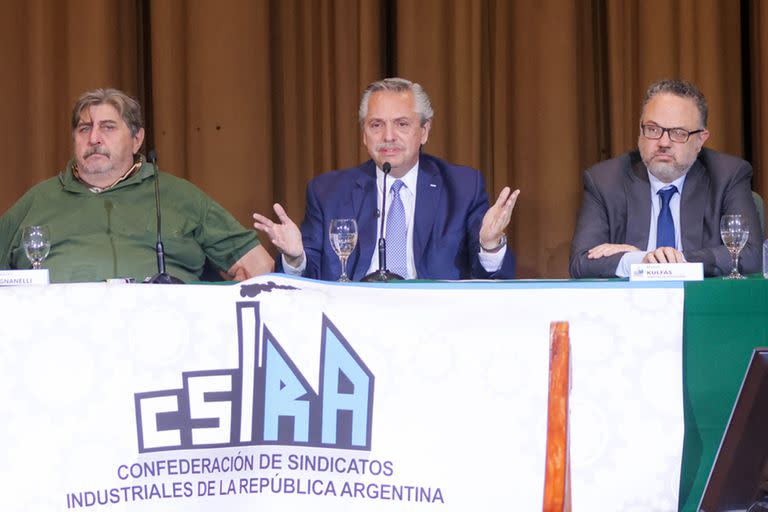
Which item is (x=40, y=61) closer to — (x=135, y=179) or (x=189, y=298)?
(x=135, y=179)

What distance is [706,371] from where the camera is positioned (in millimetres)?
1955

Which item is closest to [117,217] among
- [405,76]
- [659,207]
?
[405,76]

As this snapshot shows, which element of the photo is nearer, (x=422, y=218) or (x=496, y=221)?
(x=496, y=221)

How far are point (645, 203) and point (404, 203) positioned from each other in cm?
79

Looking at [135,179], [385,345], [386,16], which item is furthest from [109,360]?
[386,16]

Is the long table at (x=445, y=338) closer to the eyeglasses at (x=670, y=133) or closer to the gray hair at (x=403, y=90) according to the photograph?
the eyeglasses at (x=670, y=133)

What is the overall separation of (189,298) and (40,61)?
267 centimetres

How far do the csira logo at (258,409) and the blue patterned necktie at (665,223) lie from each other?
1.58m

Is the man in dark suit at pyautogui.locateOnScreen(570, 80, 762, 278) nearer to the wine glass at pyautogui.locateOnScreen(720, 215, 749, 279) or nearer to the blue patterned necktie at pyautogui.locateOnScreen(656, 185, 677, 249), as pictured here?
the blue patterned necktie at pyautogui.locateOnScreen(656, 185, 677, 249)

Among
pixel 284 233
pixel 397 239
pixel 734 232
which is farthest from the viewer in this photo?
pixel 397 239

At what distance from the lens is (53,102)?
4246 mm

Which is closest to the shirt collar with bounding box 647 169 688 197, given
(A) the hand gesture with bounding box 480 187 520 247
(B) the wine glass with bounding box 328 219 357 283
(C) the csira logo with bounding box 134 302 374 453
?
(A) the hand gesture with bounding box 480 187 520 247

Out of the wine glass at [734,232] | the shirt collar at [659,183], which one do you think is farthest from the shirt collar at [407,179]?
the wine glass at [734,232]

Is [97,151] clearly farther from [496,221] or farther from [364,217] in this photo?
[496,221]
